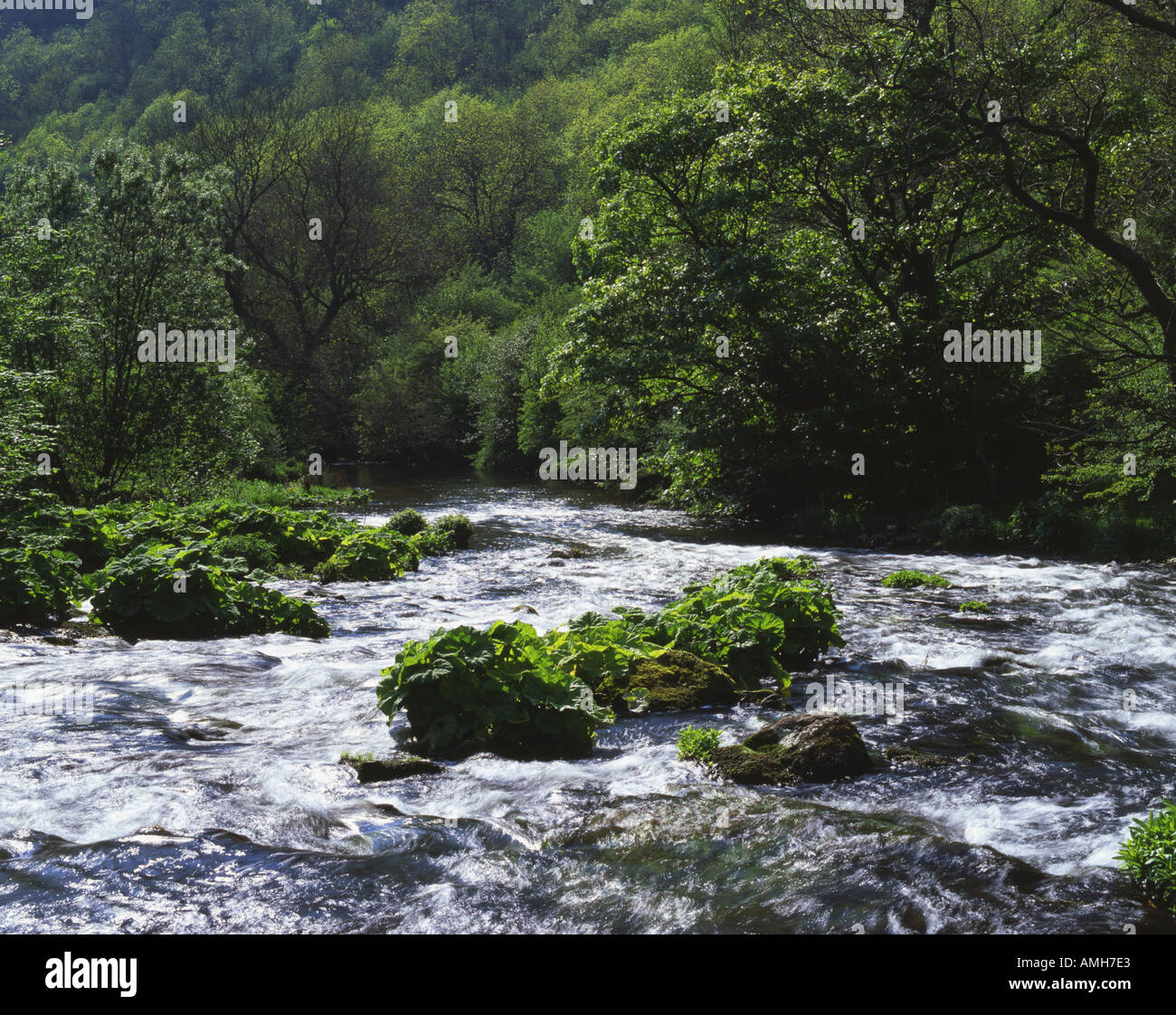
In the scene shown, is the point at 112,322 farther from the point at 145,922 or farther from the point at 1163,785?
the point at 1163,785

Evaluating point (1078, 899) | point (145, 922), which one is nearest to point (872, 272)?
point (1078, 899)

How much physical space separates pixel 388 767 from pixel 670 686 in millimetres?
3061

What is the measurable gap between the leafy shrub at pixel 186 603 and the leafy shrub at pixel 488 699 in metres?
4.46

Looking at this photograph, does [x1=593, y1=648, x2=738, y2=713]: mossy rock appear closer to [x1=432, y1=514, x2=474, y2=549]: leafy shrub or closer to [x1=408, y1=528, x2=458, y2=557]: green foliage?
[x1=408, y1=528, x2=458, y2=557]: green foliage

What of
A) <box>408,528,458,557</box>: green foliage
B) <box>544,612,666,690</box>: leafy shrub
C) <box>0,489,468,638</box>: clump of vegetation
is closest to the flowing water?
<box>544,612,666,690</box>: leafy shrub

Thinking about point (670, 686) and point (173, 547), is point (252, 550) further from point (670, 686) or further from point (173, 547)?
point (670, 686)

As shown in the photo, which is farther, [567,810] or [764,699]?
[764,699]

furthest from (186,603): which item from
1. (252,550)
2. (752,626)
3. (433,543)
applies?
(433,543)

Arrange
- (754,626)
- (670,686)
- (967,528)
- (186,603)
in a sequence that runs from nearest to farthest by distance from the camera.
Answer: (670,686) → (754,626) → (186,603) → (967,528)

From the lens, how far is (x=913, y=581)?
50.5ft

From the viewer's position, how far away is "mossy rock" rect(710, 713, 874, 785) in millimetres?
6895

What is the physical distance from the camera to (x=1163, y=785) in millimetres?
6680

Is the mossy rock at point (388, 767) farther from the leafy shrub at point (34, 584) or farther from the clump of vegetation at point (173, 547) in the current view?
the leafy shrub at point (34, 584)
